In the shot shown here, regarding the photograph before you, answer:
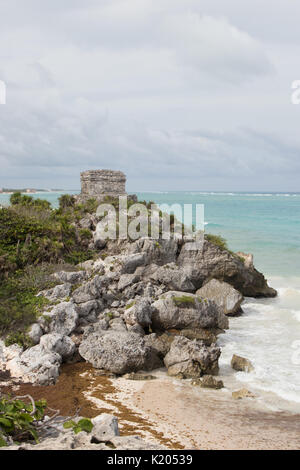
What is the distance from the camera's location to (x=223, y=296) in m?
16.6

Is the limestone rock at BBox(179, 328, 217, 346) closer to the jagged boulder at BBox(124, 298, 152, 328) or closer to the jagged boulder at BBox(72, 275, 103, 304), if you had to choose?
the jagged boulder at BBox(124, 298, 152, 328)

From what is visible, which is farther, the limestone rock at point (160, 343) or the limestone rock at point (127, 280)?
the limestone rock at point (127, 280)

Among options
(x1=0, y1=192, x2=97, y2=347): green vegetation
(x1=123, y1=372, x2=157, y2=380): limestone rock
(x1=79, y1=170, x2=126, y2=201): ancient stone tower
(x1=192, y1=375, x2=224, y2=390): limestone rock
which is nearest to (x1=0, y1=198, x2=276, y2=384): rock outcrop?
(x1=123, y1=372, x2=157, y2=380): limestone rock

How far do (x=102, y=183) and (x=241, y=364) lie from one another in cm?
1596

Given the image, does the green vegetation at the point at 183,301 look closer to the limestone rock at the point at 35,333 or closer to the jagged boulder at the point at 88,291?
the jagged boulder at the point at 88,291

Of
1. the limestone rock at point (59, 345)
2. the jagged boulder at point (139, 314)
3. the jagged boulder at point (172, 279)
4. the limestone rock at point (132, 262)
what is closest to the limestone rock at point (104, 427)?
the limestone rock at point (59, 345)

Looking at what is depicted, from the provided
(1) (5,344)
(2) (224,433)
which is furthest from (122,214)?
(2) (224,433)

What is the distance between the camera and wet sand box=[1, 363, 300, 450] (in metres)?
7.70

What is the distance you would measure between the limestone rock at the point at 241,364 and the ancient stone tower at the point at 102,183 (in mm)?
14963

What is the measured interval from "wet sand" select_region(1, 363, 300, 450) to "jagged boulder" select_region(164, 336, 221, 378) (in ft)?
→ 1.16

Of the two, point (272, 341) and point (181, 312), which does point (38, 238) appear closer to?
point (181, 312)

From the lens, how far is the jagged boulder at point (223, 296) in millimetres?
16250

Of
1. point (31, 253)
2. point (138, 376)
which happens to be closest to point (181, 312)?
point (138, 376)
